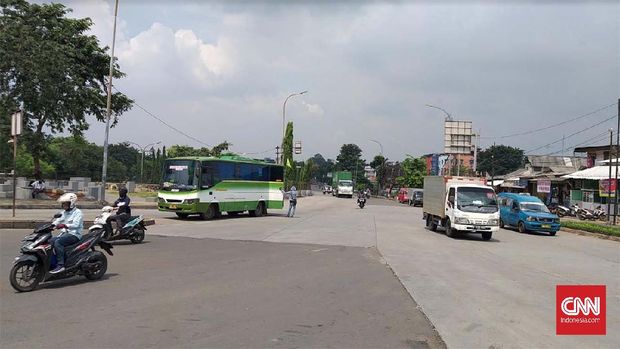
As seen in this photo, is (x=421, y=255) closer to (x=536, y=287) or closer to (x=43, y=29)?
(x=536, y=287)

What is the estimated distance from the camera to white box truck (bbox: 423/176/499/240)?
20422mm

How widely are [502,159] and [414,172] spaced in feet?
148

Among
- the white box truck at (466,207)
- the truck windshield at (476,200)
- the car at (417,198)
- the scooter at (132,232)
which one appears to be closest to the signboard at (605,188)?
the car at (417,198)

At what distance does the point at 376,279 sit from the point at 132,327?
5.45 m

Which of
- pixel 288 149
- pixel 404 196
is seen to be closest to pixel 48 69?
pixel 288 149

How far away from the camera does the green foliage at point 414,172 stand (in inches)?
3109

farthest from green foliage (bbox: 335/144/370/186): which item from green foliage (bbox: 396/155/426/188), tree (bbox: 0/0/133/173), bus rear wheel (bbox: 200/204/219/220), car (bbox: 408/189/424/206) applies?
bus rear wheel (bbox: 200/204/219/220)

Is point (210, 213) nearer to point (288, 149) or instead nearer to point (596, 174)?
point (596, 174)

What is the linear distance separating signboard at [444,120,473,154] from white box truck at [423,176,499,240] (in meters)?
21.1

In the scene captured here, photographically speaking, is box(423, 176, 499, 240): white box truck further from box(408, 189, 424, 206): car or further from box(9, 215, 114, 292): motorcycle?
box(408, 189, 424, 206): car

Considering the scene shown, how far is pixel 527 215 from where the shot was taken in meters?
26.3

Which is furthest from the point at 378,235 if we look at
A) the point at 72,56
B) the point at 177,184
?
the point at 72,56

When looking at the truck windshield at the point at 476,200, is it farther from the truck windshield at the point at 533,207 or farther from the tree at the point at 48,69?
the tree at the point at 48,69

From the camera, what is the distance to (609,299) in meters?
9.62
